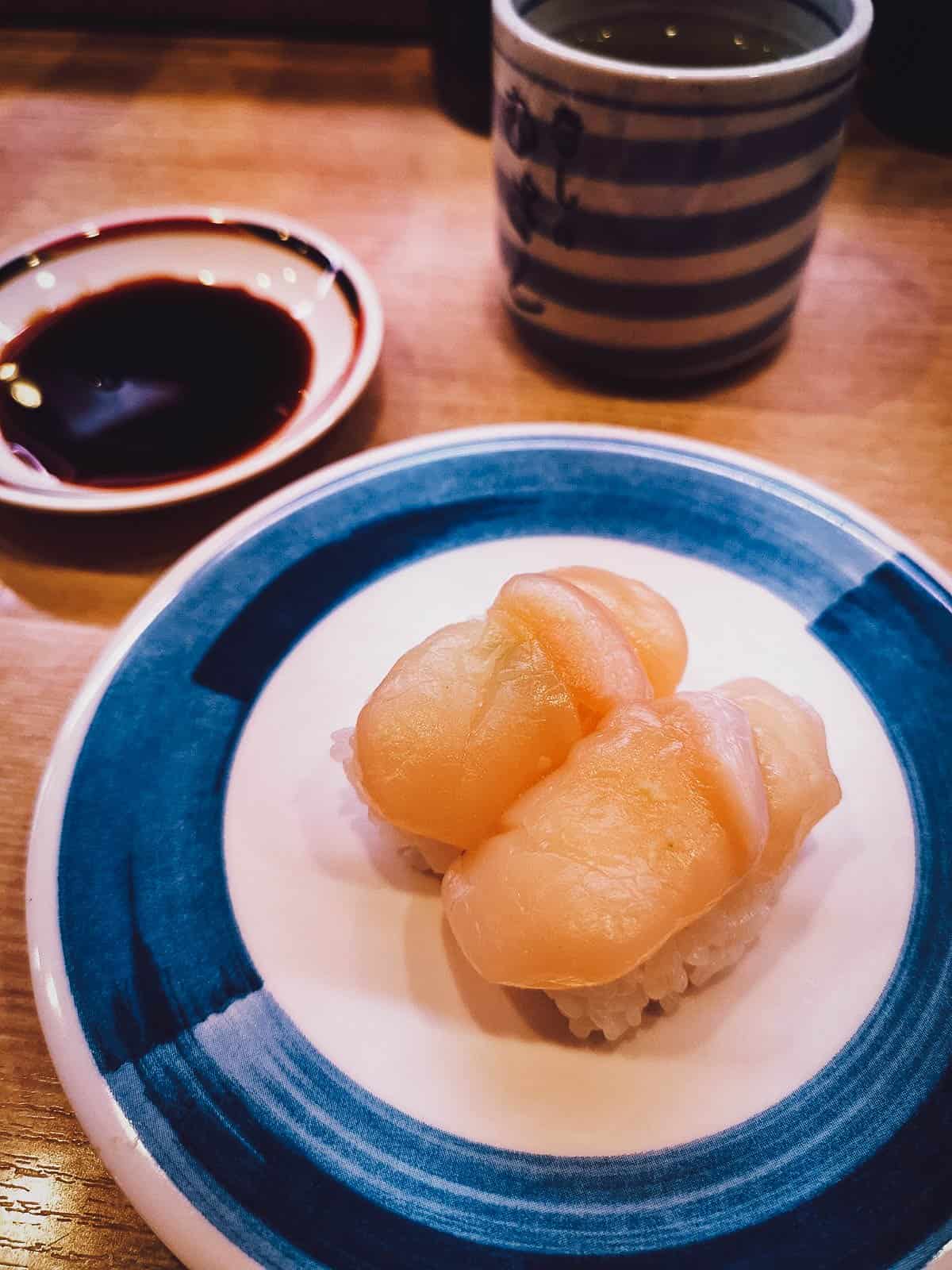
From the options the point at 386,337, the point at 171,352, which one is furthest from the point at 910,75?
the point at 171,352

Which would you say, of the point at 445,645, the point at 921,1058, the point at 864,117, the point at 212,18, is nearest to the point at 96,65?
the point at 212,18

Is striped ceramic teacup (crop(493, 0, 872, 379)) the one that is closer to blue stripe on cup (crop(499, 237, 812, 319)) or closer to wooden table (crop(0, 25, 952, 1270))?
blue stripe on cup (crop(499, 237, 812, 319))

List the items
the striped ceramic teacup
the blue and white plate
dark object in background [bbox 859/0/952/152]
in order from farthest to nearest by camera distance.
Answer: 1. dark object in background [bbox 859/0/952/152]
2. the striped ceramic teacup
3. the blue and white plate

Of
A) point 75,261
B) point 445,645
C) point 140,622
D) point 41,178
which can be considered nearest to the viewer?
point 445,645

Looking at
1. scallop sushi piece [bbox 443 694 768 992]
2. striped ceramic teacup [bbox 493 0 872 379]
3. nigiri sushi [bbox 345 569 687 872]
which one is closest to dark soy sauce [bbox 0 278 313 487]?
striped ceramic teacup [bbox 493 0 872 379]

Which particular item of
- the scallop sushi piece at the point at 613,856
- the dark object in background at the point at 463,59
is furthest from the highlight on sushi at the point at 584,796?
the dark object in background at the point at 463,59

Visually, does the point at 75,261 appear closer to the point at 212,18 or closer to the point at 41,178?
the point at 41,178

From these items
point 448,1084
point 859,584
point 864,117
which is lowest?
point 448,1084

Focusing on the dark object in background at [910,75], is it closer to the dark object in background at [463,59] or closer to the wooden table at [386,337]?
the wooden table at [386,337]
